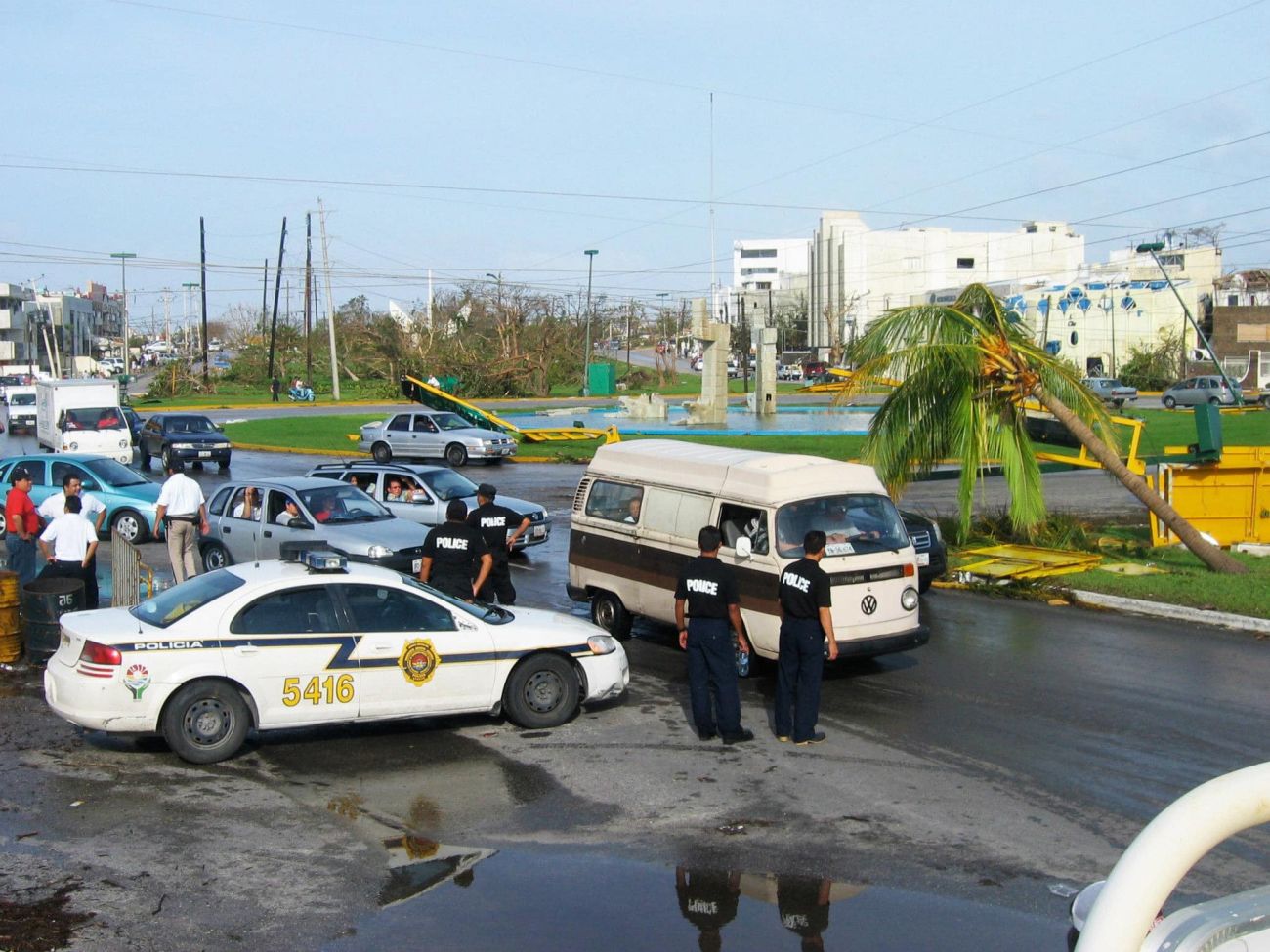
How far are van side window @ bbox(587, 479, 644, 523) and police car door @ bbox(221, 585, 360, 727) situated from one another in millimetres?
4618

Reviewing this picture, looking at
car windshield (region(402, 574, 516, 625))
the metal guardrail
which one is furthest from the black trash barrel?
car windshield (region(402, 574, 516, 625))

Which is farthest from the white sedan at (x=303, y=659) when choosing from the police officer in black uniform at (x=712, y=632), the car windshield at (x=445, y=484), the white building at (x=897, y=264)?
the white building at (x=897, y=264)

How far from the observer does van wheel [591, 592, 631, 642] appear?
45.5 ft

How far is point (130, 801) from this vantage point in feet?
28.0

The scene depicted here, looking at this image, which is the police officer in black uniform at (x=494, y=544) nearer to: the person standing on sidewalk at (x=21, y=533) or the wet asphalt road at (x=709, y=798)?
the wet asphalt road at (x=709, y=798)

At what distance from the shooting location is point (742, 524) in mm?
12320

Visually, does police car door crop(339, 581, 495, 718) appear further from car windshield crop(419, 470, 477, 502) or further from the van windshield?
car windshield crop(419, 470, 477, 502)

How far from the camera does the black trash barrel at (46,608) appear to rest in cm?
1241

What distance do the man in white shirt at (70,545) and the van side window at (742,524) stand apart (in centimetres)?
674

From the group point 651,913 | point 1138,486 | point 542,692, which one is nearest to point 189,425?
point 1138,486

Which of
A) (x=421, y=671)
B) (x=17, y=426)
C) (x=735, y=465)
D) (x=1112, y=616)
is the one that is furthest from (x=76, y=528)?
(x=17, y=426)

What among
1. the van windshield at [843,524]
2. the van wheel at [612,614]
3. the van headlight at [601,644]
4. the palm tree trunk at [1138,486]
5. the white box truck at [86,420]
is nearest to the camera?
the van headlight at [601,644]

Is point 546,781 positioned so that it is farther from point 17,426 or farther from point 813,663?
point 17,426

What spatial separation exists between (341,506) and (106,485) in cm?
638
